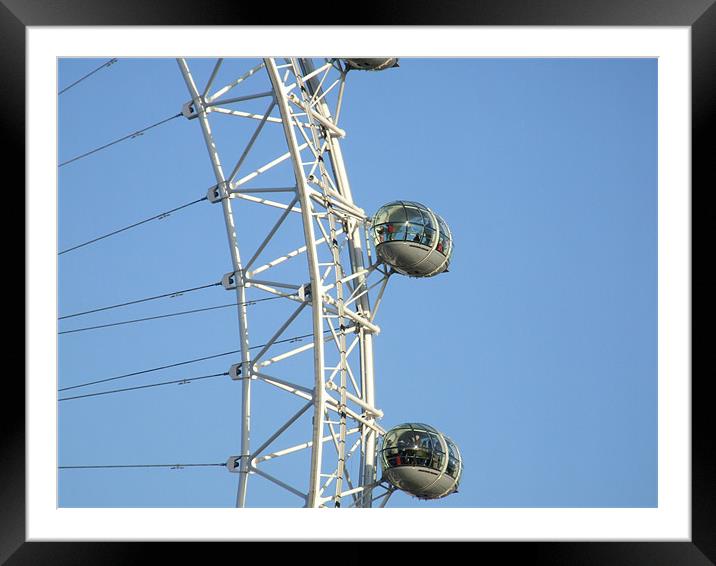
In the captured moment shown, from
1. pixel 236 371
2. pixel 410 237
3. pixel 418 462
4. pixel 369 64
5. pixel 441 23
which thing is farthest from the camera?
pixel 236 371

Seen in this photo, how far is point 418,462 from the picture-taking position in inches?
781

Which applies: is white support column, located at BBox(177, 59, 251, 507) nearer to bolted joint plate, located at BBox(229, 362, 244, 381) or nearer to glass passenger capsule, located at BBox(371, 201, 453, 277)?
bolted joint plate, located at BBox(229, 362, 244, 381)

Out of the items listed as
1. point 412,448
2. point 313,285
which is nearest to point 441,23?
point 313,285

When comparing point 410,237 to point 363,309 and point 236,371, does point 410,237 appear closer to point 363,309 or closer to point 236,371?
point 363,309

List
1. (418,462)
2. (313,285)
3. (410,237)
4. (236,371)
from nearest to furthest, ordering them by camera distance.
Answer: (313,285), (410,237), (418,462), (236,371)

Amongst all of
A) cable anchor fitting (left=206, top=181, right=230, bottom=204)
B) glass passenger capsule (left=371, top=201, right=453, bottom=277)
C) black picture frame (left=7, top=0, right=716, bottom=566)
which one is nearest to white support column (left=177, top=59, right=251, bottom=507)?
cable anchor fitting (left=206, top=181, right=230, bottom=204)

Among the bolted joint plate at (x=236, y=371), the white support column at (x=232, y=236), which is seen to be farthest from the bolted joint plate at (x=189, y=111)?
the bolted joint plate at (x=236, y=371)

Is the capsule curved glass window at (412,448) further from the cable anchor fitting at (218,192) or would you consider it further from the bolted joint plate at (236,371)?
the cable anchor fitting at (218,192)

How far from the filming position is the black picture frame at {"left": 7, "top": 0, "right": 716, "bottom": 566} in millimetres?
6117

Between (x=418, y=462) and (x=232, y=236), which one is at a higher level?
A: (x=232, y=236)

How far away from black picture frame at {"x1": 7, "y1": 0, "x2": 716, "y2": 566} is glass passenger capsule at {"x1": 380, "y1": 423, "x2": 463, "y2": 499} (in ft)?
44.9

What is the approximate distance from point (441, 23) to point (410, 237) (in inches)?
526
